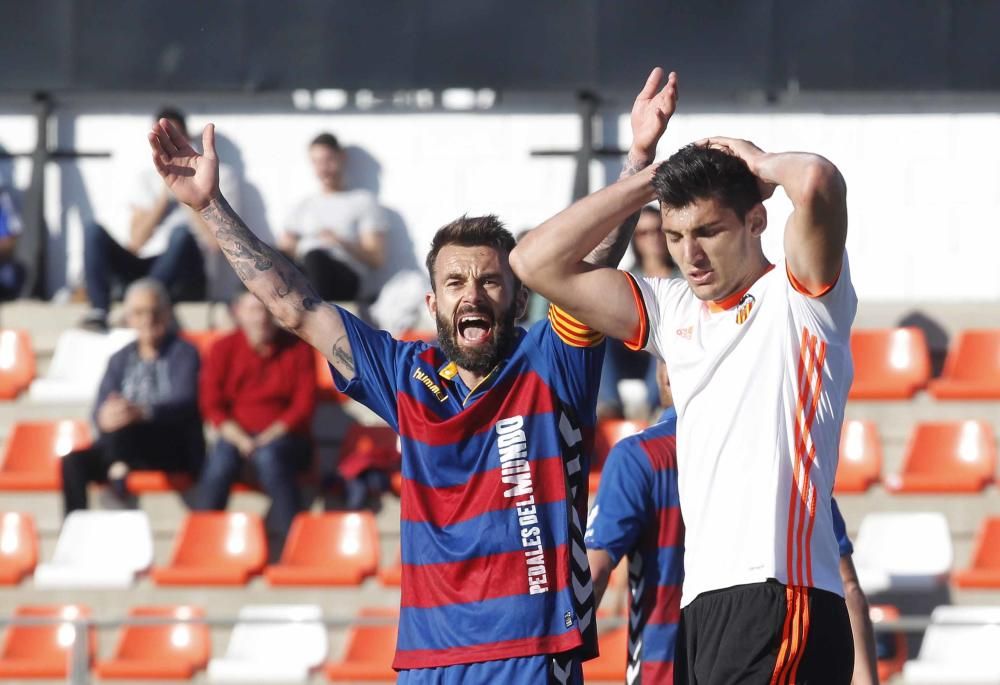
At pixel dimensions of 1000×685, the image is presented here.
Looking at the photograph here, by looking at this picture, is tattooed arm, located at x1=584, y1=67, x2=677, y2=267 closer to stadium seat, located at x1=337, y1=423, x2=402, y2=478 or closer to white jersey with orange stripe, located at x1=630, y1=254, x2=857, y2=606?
white jersey with orange stripe, located at x1=630, y1=254, x2=857, y2=606

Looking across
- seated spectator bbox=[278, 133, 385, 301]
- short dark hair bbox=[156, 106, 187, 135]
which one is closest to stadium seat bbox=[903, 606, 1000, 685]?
seated spectator bbox=[278, 133, 385, 301]

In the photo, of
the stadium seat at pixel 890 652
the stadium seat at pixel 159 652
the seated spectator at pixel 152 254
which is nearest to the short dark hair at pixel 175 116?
the seated spectator at pixel 152 254

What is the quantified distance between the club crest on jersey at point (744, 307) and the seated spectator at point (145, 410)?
5495mm

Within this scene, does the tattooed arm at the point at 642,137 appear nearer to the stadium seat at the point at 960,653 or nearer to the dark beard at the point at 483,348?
the dark beard at the point at 483,348

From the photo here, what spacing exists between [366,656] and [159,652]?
99cm

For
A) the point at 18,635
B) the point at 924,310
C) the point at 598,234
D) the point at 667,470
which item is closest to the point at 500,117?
the point at 924,310

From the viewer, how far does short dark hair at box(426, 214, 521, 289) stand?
3.86 m

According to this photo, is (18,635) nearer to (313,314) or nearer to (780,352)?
(313,314)

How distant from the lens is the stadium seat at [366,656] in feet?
21.9

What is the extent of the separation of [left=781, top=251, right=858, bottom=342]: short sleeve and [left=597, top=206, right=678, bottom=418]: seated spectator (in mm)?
5053

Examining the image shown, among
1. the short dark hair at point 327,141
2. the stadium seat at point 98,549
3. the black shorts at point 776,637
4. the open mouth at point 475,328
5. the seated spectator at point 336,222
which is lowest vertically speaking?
the stadium seat at point 98,549

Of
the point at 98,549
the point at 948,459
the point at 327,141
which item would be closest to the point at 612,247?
the point at 948,459

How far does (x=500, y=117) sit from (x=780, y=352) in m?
7.29

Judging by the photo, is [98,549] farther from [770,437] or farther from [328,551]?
[770,437]
